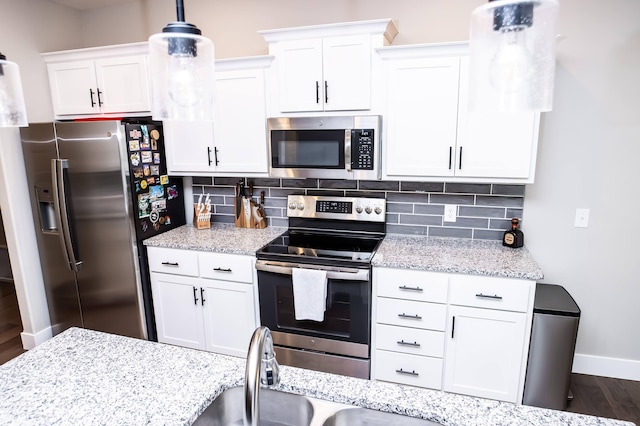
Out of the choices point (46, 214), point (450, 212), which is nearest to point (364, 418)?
point (450, 212)

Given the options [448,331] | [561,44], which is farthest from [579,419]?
[561,44]

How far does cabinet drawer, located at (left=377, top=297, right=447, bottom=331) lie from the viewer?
2211 mm

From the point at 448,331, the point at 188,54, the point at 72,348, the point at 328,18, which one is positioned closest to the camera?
the point at 188,54

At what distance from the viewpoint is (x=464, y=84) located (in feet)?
7.27

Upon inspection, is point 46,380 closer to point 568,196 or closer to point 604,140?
point 568,196

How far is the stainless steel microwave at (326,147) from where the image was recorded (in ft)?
7.77

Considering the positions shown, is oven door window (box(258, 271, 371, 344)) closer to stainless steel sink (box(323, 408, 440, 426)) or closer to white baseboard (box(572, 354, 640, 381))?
stainless steel sink (box(323, 408, 440, 426))

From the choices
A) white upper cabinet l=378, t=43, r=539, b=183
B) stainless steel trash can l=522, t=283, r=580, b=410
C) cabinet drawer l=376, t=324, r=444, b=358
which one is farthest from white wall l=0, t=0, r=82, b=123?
stainless steel trash can l=522, t=283, r=580, b=410

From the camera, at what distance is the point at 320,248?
2555 mm

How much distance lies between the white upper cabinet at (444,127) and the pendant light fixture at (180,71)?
173 cm

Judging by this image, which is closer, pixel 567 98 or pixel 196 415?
pixel 196 415

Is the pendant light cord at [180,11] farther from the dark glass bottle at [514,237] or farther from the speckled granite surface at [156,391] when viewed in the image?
the dark glass bottle at [514,237]

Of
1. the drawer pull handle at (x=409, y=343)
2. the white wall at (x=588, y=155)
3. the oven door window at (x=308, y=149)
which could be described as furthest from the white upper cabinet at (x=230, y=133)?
the drawer pull handle at (x=409, y=343)

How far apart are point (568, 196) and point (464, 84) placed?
41.1 inches
